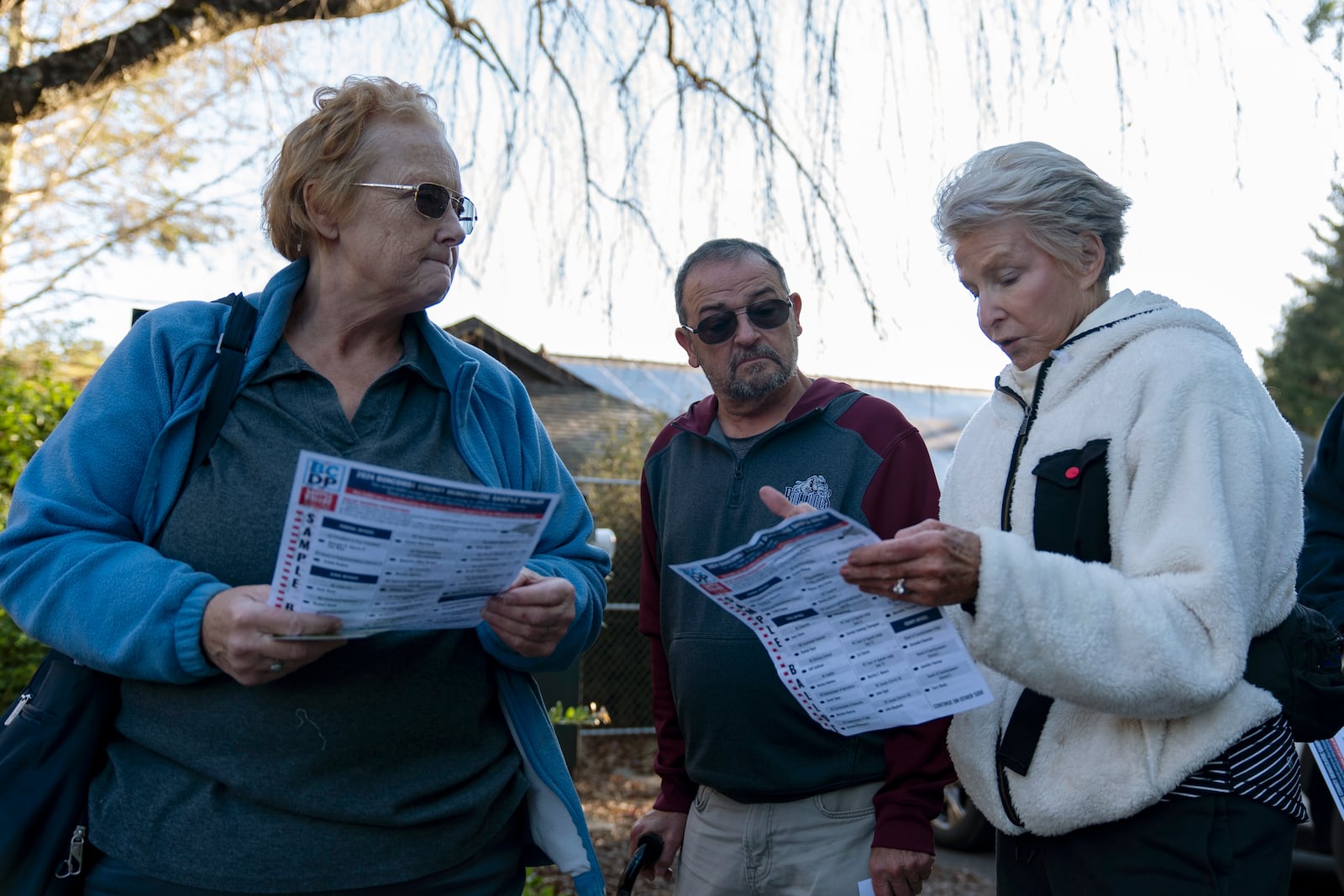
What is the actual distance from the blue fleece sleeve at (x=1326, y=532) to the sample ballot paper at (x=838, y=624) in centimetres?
132

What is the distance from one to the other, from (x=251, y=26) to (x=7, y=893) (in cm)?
329

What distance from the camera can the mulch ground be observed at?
562 cm

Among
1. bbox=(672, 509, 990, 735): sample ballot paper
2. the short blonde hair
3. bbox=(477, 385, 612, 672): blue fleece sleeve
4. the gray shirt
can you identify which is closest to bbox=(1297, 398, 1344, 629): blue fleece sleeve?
bbox=(672, 509, 990, 735): sample ballot paper

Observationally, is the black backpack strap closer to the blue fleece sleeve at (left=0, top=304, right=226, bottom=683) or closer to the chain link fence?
the blue fleece sleeve at (left=0, top=304, right=226, bottom=683)

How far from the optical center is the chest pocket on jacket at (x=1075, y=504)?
5.75ft

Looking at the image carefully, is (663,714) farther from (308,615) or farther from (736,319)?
(308,615)

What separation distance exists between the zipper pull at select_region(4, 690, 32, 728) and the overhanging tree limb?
3045 mm

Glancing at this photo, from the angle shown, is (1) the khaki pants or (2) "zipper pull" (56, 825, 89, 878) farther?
(1) the khaki pants

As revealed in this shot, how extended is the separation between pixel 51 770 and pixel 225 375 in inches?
28.5

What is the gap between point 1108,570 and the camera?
1.60 m

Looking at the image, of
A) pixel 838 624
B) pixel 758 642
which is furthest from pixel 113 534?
pixel 758 642

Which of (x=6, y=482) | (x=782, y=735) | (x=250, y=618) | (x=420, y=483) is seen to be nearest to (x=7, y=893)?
(x=250, y=618)

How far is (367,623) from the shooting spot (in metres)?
1.60

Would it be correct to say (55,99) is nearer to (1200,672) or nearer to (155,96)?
(1200,672)
